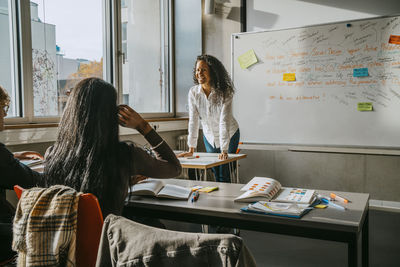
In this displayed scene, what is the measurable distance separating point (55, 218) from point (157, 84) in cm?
362

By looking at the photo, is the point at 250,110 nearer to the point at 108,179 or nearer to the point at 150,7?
the point at 150,7

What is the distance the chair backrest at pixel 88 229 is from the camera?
944mm

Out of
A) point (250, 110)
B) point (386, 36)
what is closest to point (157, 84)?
point (250, 110)

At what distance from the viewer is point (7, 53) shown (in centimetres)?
260

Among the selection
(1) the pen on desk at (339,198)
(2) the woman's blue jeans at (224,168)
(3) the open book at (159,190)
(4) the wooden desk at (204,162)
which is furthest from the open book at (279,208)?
(2) the woman's blue jeans at (224,168)

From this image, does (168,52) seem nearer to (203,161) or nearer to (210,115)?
(210,115)

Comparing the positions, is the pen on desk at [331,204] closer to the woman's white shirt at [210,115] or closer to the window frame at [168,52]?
the woman's white shirt at [210,115]

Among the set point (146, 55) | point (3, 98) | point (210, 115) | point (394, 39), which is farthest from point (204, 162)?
point (146, 55)

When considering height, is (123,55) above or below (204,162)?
above

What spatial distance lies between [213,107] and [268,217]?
1.89 m

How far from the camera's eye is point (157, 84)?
175 inches

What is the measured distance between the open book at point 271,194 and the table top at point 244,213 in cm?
5

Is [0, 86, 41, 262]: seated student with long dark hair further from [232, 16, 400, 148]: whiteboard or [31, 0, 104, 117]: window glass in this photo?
[232, 16, 400, 148]: whiteboard

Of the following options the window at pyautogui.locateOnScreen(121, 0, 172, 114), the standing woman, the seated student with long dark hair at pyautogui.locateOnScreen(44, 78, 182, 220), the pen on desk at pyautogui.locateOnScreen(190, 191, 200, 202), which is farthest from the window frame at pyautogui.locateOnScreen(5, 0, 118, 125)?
the pen on desk at pyautogui.locateOnScreen(190, 191, 200, 202)
